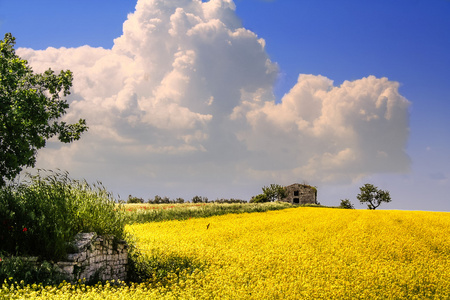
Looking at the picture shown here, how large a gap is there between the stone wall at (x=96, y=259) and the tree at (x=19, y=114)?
24.7 ft

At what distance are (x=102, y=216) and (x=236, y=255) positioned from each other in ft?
16.2

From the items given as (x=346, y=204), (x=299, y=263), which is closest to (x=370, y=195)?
(x=346, y=204)

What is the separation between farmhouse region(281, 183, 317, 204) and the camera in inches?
2389

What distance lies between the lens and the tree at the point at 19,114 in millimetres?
16188

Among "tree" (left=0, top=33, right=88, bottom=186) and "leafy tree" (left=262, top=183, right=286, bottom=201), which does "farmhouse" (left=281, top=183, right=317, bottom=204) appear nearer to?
"leafy tree" (left=262, top=183, right=286, bottom=201)

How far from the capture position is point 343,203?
63.6 m

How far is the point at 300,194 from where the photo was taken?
61344mm

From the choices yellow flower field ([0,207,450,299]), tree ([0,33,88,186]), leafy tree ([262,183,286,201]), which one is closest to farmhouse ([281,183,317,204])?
leafy tree ([262,183,286,201])

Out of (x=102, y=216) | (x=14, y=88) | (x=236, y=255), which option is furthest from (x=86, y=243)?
(x=14, y=88)

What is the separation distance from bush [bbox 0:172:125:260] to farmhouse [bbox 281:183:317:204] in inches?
2000

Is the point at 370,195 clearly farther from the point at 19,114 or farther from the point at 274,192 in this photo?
the point at 19,114

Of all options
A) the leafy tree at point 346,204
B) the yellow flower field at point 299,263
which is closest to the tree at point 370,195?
the leafy tree at point 346,204

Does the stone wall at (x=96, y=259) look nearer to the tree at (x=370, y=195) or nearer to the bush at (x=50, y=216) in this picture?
the bush at (x=50, y=216)

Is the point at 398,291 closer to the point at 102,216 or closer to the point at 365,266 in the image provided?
the point at 365,266
